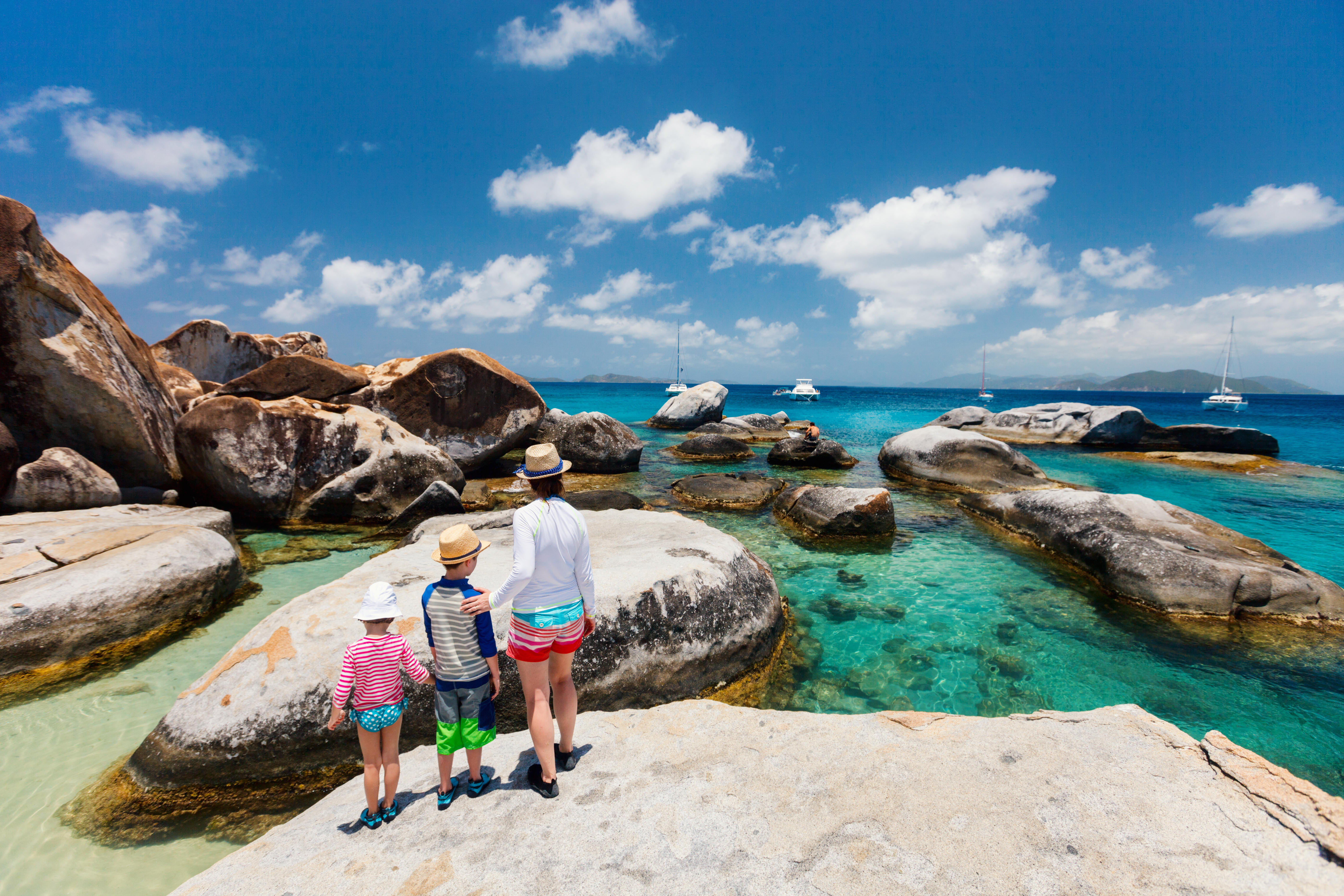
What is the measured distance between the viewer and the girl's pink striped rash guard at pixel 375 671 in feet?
10.2

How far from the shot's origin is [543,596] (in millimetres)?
3334

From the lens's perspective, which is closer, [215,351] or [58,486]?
[58,486]

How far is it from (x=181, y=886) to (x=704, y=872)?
8.90 ft

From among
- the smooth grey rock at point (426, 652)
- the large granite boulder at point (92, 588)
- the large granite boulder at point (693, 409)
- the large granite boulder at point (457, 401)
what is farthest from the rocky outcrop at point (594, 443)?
the large granite boulder at point (693, 409)

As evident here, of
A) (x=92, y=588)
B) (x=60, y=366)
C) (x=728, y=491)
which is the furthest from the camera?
(x=728, y=491)

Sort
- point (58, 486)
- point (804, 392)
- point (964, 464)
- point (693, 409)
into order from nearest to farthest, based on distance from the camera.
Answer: point (58, 486), point (964, 464), point (693, 409), point (804, 392)

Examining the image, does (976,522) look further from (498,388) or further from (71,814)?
(71,814)

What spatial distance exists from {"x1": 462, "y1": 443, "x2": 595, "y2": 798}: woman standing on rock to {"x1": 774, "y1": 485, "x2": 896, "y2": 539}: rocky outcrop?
29.0 feet

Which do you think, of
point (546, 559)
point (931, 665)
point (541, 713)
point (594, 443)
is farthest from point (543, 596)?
point (594, 443)

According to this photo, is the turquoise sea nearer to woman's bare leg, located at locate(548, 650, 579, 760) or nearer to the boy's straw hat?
the boy's straw hat

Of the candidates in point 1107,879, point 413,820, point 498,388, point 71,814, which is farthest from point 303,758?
point 498,388

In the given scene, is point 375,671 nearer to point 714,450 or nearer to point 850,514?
point 850,514

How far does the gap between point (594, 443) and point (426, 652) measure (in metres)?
13.3

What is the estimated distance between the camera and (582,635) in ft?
11.6
